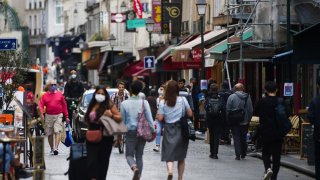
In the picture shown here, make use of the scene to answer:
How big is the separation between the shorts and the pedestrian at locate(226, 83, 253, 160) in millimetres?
4165

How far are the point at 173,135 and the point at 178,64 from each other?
3007cm

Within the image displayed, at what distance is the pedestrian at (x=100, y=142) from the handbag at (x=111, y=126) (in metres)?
0.10

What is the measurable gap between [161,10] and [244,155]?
26.2m

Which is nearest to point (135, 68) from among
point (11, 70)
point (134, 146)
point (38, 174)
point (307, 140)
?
point (11, 70)

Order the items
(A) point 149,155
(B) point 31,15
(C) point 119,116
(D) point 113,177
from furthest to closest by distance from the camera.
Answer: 1. (B) point 31,15
2. (A) point 149,155
3. (D) point 113,177
4. (C) point 119,116

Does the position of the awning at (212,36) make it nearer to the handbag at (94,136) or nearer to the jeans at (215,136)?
the jeans at (215,136)

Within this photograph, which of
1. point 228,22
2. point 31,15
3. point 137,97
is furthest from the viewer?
point 31,15

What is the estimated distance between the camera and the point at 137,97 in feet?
63.9

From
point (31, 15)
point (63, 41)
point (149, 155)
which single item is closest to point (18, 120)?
point (149, 155)

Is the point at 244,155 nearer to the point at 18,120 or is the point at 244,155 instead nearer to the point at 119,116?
the point at 18,120

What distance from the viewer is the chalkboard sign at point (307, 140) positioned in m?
23.8

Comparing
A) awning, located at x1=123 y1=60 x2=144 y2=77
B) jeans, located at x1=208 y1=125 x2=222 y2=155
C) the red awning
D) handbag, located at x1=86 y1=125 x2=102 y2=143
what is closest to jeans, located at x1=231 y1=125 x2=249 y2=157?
jeans, located at x1=208 y1=125 x2=222 y2=155

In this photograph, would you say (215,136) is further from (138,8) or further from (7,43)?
(138,8)

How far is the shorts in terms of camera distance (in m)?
27.2
